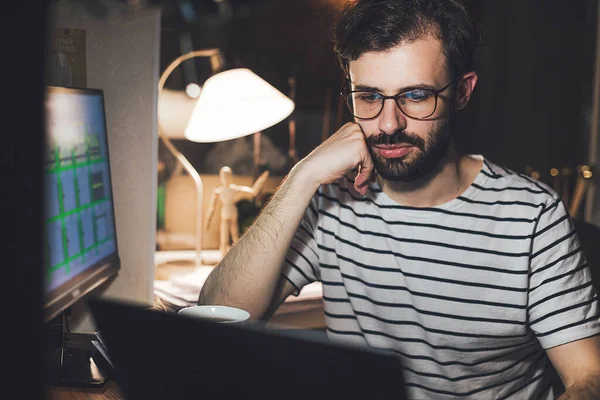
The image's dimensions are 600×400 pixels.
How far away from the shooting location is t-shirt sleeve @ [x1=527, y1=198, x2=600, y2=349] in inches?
49.1

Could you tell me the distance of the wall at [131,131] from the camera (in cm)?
142

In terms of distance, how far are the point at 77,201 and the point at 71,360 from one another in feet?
0.87

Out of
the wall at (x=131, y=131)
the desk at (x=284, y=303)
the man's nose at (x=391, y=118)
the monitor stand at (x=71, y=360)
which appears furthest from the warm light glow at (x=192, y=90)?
the monitor stand at (x=71, y=360)

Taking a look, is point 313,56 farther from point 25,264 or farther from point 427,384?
point 25,264

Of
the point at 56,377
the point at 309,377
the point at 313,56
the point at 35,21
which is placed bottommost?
the point at 56,377

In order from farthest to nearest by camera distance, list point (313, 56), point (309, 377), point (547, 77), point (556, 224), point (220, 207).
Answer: point (547, 77)
point (313, 56)
point (220, 207)
point (556, 224)
point (309, 377)

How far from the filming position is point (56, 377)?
1.08 meters

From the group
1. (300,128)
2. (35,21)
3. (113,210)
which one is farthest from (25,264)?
(300,128)

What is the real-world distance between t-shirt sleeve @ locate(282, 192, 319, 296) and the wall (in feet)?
0.98

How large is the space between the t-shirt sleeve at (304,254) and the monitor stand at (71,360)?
1.43 feet

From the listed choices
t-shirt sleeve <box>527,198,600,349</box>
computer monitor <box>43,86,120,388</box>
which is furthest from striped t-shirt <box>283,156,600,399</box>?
computer monitor <box>43,86,120,388</box>

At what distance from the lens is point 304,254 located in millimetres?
1511

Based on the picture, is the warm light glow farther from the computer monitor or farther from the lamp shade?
the computer monitor

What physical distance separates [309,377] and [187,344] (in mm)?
120
